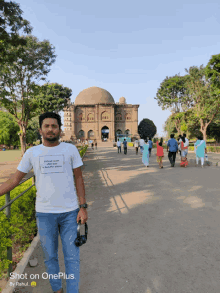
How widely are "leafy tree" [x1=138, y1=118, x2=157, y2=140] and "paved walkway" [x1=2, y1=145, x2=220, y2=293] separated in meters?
63.4

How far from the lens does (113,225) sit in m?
4.18

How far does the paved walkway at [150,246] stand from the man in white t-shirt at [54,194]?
631mm

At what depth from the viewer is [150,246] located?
3.31m

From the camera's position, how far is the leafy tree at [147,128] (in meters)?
68.8

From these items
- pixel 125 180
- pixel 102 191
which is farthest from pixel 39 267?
pixel 125 180

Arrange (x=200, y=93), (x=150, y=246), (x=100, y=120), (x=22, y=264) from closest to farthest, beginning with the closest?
(x=22, y=264) < (x=150, y=246) < (x=200, y=93) < (x=100, y=120)

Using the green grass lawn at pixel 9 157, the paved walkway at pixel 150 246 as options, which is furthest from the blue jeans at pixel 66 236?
the green grass lawn at pixel 9 157

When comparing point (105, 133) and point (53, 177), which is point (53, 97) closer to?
point (53, 177)

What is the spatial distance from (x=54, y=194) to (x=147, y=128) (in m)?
68.2

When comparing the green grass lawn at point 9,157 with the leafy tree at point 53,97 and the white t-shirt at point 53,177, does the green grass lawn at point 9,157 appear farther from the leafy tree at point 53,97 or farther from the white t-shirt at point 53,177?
the white t-shirt at point 53,177

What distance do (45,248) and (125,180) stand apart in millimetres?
6696

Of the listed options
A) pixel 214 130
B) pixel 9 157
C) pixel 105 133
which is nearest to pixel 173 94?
pixel 214 130

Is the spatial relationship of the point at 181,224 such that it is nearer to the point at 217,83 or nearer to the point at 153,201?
the point at 153,201

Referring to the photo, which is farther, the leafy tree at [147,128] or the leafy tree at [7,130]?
the leafy tree at [147,128]
